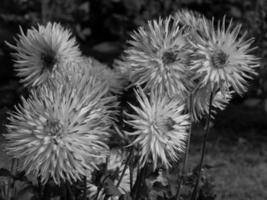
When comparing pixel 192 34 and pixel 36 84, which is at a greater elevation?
pixel 192 34

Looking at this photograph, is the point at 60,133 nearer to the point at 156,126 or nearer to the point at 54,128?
the point at 54,128

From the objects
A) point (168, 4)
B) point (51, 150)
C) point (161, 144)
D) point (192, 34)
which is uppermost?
point (168, 4)

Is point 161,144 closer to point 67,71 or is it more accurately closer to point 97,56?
point 67,71

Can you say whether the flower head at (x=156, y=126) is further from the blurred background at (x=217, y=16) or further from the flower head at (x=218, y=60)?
the blurred background at (x=217, y=16)

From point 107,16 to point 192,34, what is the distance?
4226mm

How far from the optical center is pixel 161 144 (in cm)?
183

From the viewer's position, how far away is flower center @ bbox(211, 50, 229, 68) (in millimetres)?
1888

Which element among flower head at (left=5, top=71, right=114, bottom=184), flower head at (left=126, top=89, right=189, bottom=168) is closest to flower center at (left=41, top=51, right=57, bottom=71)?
flower head at (left=5, top=71, right=114, bottom=184)

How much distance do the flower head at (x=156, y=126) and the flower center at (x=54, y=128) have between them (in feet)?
0.70

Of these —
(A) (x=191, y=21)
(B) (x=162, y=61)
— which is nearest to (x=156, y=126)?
(B) (x=162, y=61)

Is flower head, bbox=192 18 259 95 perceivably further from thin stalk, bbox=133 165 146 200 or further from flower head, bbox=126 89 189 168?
thin stalk, bbox=133 165 146 200

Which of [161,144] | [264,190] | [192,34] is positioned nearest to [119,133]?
[161,144]

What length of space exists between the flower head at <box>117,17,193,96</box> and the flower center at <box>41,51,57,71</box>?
14.2 inches

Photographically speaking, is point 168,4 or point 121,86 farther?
point 168,4
